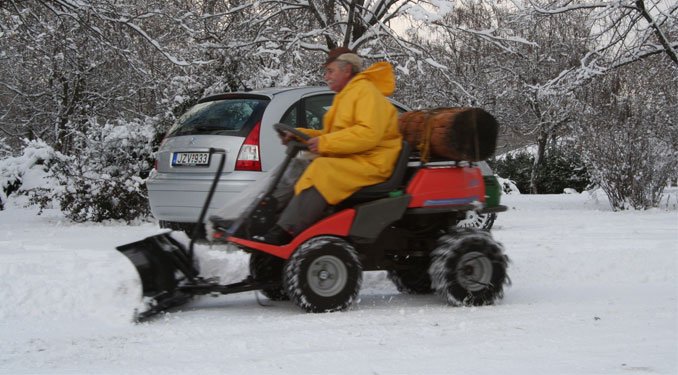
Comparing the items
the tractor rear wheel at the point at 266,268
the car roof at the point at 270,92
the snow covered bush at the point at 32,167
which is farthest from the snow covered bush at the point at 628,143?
the tractor rear wheel at the point at 266,268

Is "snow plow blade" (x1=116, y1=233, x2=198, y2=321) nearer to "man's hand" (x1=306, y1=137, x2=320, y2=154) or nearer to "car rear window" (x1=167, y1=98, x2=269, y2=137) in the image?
"man's hand" (x1=306, y1=137, x2=320, y2=154)

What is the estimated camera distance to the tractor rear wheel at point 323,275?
4988mm

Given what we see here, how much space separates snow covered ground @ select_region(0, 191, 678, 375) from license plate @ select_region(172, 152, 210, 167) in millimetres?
1125

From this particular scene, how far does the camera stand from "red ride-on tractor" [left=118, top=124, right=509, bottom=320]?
198 inches

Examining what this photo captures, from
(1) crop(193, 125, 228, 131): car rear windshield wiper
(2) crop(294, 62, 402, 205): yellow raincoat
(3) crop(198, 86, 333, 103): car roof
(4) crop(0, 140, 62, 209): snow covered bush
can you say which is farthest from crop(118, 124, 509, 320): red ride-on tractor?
(4) crop(0, 140, 62, 209): snow covered bush

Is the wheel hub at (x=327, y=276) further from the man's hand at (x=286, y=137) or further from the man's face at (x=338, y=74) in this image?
the man's face at (x=338, y=74)

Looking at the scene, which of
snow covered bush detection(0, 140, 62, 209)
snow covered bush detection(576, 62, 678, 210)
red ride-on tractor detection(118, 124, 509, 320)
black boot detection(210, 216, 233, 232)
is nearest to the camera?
red ride-on tractor detection(118, 124, 509, 320)

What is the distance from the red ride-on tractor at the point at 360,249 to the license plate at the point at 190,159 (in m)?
2.12

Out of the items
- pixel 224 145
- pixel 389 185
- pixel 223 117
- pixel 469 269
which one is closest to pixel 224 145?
pixel 224 145

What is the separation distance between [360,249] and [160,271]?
1.37 metres

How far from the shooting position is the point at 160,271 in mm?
5012

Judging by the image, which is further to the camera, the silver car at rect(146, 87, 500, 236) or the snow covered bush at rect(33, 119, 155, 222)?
the snow covered bush at rect(33, 119, 155, 222)

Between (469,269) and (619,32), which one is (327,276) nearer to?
(469,269)

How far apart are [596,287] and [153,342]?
3.74 m
